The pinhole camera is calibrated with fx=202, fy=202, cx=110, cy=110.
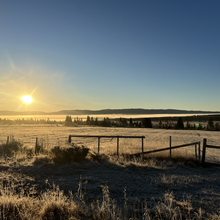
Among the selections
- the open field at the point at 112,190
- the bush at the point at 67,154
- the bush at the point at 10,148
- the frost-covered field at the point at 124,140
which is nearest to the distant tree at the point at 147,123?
the frost-covered field at the point at 124,140

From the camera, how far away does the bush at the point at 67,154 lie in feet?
→ 37.0

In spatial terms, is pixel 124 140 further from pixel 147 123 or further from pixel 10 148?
pixel 147 123

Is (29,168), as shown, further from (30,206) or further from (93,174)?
(30,206)

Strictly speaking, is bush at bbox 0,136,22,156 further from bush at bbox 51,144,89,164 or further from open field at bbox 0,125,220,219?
bush at bbox 51,144,89,164

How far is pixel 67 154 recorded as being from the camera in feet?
37.8

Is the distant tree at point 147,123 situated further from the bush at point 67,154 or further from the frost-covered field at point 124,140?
the bush at point 67,154

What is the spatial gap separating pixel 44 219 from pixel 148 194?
3844mm

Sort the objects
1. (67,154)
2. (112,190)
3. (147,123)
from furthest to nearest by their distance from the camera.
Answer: (147,123) → (67,154) → (112,190)

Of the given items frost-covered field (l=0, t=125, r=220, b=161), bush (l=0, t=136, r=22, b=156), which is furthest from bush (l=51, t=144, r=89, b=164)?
bush (l=0, t=136, r=22, b=156)

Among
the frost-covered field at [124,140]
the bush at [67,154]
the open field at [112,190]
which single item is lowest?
the frost-covered field at [124,140]

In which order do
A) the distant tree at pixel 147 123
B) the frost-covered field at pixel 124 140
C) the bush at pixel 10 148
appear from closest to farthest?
the bush at pixel 10 148 → the frost-covered field at pixel 124 140 → the distant tree at pixel 147 123

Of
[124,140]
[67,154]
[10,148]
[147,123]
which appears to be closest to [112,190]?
[67,154]

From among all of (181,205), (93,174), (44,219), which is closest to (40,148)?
(93,174)

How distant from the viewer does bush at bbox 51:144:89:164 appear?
37.0 ft
